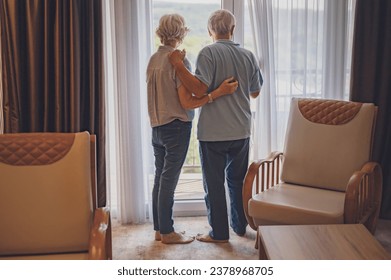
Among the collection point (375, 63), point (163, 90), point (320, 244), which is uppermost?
point (375, 63)

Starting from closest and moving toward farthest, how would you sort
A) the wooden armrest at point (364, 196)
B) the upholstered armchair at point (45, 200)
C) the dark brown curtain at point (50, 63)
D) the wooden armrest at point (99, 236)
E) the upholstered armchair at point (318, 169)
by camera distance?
1. the wooden armrest at point (99, 236)
2. the upholstered armchair at point (45, 200)
3. the wooden armrest at point (364, 196)
4. the upholstered armchair at point (318, 169)
5. the dark brown curtain at point (50, 63)

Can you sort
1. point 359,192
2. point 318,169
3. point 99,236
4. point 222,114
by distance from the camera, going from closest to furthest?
point 99,236, point 359,192, point 222,114, point 318,169

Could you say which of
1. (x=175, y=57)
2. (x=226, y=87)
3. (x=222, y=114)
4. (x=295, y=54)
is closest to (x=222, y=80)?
(x=226, y=87)

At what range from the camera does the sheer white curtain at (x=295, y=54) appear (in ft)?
9.87

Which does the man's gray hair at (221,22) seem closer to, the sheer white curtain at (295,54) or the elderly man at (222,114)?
the elderly man at (222,114)

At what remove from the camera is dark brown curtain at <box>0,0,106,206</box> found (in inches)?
106

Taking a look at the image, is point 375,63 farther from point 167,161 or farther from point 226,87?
point 167,161

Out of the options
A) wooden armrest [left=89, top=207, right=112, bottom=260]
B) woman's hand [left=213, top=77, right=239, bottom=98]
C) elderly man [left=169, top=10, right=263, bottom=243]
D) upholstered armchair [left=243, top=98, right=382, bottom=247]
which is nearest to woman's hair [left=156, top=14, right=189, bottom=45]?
elderly man [left=169, top=10, right=263, bottom=243]

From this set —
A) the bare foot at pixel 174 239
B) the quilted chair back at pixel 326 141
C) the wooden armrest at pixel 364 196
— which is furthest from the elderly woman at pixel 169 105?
the wooden armrest at pixel 364 196

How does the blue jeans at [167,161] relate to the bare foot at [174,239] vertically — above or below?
above

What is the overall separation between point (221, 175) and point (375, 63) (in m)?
1.27

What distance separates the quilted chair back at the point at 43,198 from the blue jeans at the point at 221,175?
913 millimetres

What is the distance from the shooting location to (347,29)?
3.11 meters

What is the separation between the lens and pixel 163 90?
8.53 feet
